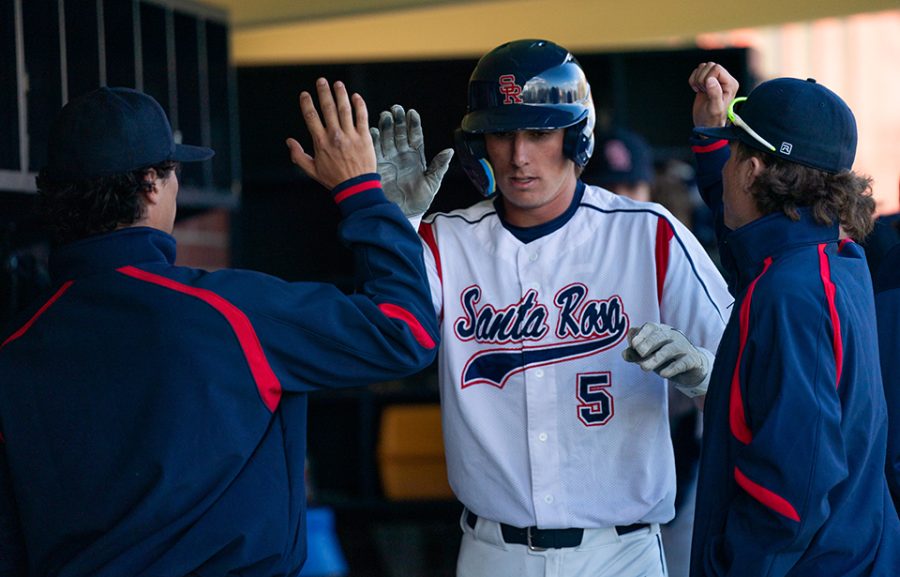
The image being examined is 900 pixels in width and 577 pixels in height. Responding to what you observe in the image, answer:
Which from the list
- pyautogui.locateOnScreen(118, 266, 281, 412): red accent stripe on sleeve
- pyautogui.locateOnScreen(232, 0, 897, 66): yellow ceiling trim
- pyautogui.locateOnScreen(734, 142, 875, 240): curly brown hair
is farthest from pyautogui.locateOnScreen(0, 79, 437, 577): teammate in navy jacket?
pyautogui.locateOnScreen(232, 0, 897, 66): yellow ceiling trim

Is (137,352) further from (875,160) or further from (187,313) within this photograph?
(875,160)

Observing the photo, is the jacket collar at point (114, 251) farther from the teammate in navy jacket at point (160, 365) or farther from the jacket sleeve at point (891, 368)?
the jacket sleeve at point (891, 368)

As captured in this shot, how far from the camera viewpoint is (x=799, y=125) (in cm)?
221

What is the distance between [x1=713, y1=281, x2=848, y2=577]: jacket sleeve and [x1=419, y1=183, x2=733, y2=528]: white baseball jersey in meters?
0.51

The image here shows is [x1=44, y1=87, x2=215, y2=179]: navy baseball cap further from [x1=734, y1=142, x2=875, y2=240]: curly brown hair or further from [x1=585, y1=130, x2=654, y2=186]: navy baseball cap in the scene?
[x1=585, y1=130, x2=654, y2=186]: navy baseball cap

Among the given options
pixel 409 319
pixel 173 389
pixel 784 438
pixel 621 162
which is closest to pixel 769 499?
pixel 784 438

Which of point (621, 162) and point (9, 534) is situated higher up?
point (621, 162)

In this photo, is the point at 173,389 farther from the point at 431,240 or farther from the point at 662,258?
the point at 662,258

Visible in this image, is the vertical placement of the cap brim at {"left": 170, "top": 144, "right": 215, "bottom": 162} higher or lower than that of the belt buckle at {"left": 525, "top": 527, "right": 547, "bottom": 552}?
higher

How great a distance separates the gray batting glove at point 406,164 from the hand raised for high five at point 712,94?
0.58m

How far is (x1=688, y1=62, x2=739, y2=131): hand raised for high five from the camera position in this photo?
268 centimetres

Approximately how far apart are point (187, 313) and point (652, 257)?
109 cm

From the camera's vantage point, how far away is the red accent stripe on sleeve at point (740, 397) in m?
2.11

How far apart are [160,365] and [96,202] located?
31 cm
